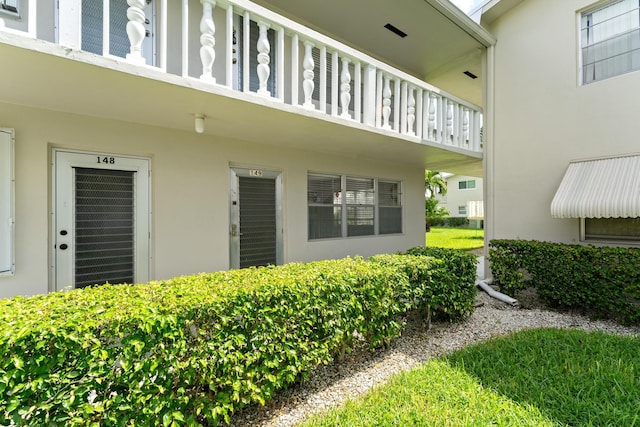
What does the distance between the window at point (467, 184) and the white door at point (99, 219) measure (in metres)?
32.1

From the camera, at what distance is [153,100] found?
13.6 feet

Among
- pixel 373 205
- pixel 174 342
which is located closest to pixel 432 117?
pixel 373 205

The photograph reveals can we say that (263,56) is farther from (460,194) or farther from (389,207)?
(460,194)

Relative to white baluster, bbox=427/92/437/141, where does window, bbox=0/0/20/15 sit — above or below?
above

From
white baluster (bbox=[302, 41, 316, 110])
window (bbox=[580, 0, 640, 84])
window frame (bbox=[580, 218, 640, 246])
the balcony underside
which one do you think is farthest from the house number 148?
window (bbox=[580, 0, 640, 84])

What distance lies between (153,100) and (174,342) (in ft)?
11.0

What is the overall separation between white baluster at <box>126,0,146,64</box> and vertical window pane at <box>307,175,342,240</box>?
4454 mm

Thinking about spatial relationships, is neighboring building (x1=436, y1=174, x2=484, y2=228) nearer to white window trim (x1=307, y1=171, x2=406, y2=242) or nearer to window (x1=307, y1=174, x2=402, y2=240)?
white window trim (x1=307, y1=171, x2=406, y2=242)

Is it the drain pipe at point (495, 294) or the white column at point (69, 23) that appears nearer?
the white column at point (69, 23)

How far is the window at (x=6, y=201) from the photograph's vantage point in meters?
3.96

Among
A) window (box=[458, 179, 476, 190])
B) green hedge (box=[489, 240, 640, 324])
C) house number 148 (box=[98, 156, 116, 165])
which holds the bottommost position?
green hedge (box=[489, 240, 640, 324])

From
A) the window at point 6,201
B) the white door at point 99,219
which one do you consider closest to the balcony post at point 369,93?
the white door at point 99,219

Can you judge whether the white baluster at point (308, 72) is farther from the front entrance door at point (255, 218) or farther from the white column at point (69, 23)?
the white column at point (69, 23)

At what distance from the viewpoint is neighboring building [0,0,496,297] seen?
3.85 meters
